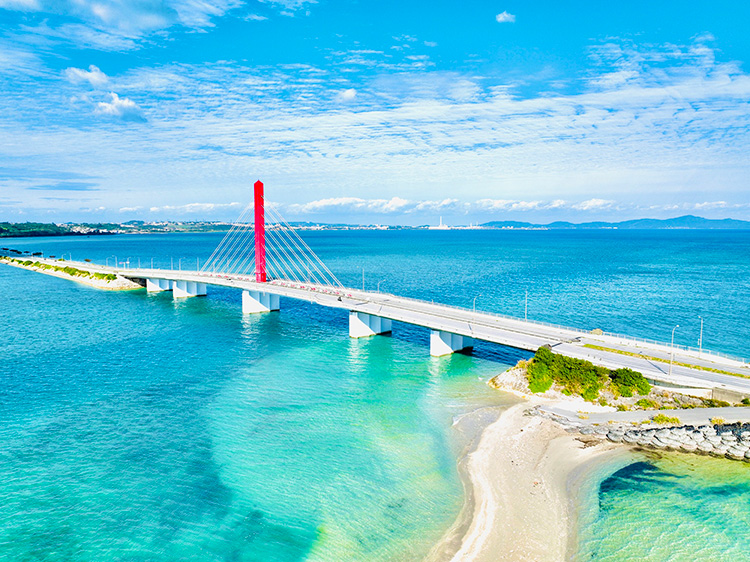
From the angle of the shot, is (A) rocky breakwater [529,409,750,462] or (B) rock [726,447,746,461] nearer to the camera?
(B) rock [726,447,746,461]

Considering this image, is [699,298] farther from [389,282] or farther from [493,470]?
[493,470]

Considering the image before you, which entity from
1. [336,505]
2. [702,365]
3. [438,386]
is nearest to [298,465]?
[336,505]

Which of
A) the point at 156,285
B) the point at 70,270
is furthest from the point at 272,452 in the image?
the point at 70,270

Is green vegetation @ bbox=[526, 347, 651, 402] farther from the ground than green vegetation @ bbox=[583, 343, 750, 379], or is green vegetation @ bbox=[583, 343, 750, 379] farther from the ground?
green vegetation @ bbox=[583, 343, 750, 379]

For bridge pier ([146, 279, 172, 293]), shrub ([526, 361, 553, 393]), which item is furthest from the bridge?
bridge pier ([146, 279, 172, 293])

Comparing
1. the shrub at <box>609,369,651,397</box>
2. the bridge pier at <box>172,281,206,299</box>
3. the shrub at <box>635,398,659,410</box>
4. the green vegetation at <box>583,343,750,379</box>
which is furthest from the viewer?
the bridge pier at <box>172,281,206,299</box>

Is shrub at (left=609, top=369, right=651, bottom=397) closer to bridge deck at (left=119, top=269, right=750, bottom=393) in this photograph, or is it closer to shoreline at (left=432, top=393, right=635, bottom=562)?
bridge deck at (left=119, top=269, right=750, bottom=393)

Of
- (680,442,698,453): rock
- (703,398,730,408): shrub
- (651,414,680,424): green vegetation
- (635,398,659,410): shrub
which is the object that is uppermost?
(703,398,730,408): shrub
